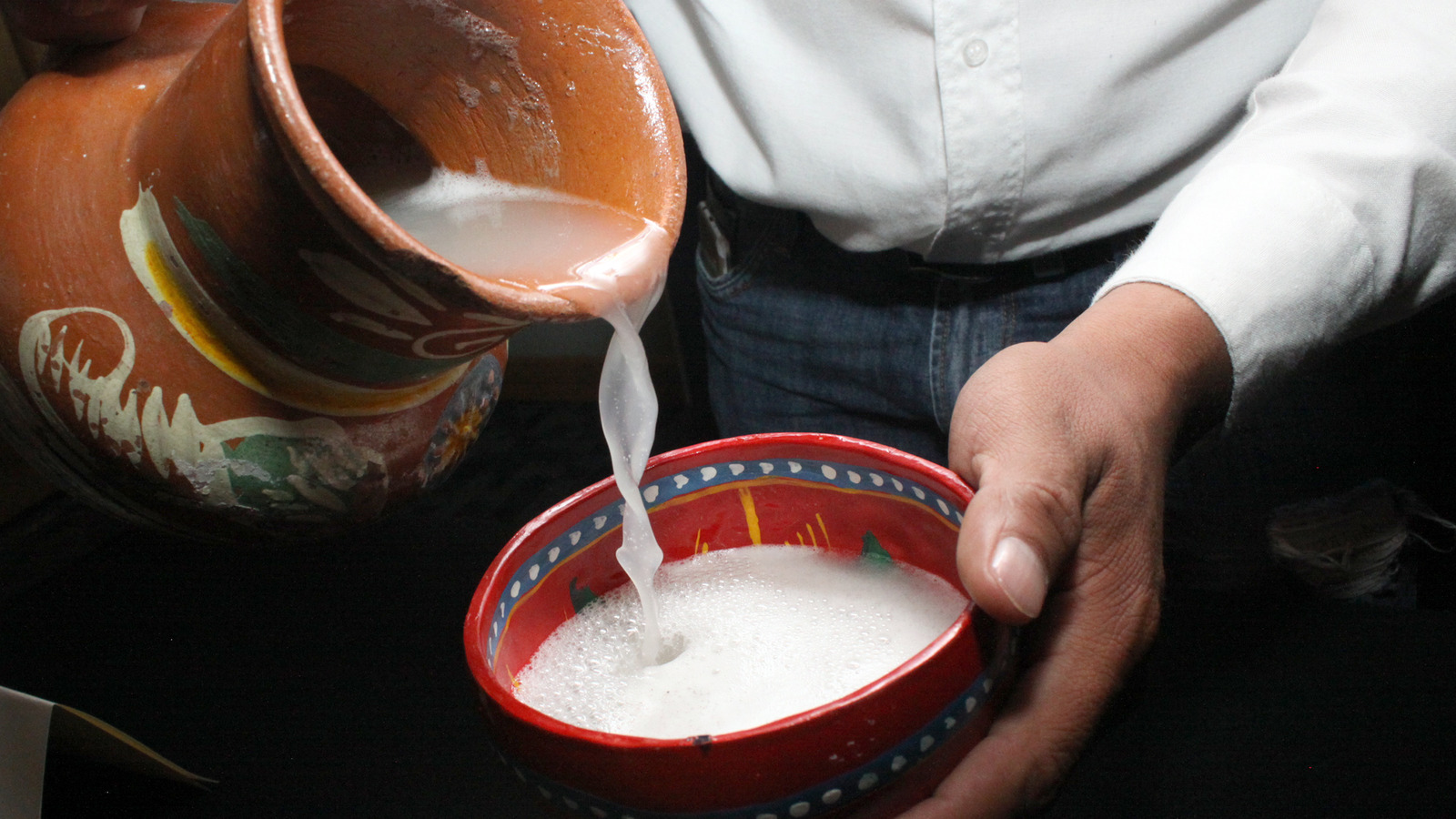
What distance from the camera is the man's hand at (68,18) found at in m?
0.43

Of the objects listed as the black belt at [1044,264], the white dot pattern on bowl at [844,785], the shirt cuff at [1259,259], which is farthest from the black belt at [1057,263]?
the white dot pattern on bowl at [844,785]

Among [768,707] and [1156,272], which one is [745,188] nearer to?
[1156,272]

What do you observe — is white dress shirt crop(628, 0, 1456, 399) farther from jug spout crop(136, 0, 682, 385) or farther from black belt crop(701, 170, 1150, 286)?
jug spout crop(136, 0, 682, 385)

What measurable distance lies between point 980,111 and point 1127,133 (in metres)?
0.11

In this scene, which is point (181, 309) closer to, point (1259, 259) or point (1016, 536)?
point (1016, 536)

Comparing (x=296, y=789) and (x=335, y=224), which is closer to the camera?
(x=335, y=224)

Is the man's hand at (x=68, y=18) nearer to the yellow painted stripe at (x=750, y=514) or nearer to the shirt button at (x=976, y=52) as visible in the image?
the yellow painted stripe at (x=750, y=514)

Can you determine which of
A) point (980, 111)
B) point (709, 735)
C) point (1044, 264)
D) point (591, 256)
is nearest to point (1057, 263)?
point (1044, 264)

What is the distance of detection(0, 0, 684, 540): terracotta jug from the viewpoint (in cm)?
35

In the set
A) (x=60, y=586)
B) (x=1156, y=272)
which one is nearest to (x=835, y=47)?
(x=1156, y=272)

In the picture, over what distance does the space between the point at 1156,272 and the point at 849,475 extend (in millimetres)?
221

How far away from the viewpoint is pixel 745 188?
2.51ft

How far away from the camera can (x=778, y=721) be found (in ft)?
1.06

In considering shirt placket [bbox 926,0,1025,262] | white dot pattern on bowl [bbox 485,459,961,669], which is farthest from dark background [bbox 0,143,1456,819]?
shirt placket [bbox 926,0,1025,262]
